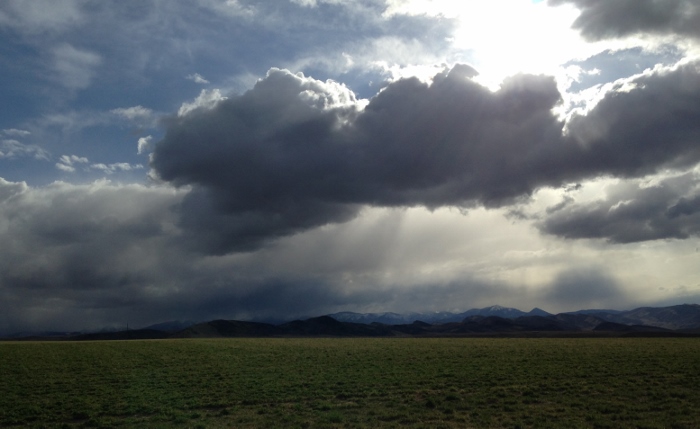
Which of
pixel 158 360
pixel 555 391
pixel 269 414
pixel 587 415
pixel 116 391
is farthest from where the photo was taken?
pixel 158 360

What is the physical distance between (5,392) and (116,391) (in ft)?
25.4

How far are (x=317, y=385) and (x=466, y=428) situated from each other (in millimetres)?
14913

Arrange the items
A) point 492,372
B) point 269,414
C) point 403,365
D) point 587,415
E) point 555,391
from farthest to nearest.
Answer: point 403,365, point 492,372, point 555,391, point 269,414, point 587,415

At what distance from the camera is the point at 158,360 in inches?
2207

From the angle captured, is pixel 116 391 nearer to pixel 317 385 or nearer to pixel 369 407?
pixel 317 385

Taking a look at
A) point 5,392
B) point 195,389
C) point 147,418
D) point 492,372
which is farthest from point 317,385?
point 5,392

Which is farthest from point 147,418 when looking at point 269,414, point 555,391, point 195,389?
point 555,391

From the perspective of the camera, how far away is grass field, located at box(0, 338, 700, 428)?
23219 mm

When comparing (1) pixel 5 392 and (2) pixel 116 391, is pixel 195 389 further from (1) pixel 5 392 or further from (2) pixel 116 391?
(1) pixel 5 392

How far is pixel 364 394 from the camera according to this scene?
30031mm

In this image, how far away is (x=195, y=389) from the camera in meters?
33.2

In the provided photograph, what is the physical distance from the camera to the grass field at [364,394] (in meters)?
23.2

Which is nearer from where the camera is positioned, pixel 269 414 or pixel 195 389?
pixel 269 414

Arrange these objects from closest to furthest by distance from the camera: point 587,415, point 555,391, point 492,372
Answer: point 587,415 → point 555,391 → point 492,372
